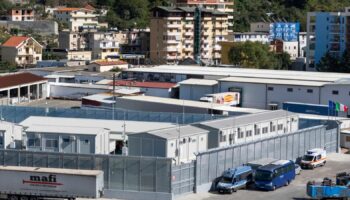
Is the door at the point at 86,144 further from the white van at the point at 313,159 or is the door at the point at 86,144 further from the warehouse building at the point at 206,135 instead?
the white van at the point at 313,159

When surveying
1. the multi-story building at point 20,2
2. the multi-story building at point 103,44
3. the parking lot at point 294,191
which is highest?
the multi-story building at point 20,2

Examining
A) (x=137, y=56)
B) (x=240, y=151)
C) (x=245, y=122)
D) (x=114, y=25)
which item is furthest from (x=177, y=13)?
(x=240, y=151)

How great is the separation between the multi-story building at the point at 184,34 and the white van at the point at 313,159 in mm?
16998

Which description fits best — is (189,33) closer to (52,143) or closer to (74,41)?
(74,41)

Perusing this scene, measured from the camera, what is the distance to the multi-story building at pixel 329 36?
91.7ft

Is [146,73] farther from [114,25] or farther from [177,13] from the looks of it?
[114,25]

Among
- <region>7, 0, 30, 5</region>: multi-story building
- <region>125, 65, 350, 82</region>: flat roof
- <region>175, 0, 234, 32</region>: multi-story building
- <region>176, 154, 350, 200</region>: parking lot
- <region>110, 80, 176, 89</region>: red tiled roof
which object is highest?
<region>7, 0, 30, 5</region>: multi-story building

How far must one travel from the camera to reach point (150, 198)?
1009cm

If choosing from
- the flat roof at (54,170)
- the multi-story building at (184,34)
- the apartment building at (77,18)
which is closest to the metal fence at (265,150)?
the flat roof at (54,170)

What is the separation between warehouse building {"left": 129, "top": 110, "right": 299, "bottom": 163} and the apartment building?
78.3 feet

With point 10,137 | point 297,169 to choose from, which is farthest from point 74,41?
point 297,169

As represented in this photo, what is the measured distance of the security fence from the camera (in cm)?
1038

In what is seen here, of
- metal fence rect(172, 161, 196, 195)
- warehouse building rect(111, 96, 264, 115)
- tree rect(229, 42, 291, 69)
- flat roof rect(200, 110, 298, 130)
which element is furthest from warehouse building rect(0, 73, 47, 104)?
metal fence rect(172, 161, 196, 195)

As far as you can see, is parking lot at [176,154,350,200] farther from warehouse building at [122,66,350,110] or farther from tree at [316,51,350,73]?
tree at [316,51,350,73]
